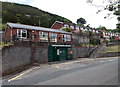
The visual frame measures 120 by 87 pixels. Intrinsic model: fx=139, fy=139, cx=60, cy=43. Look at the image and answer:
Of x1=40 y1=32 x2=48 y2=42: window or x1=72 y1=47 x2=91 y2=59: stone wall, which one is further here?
x1=40 y1=32 x2=48 y2=42: window

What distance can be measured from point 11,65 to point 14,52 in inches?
57.2

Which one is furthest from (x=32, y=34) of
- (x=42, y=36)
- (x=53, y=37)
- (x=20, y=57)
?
(x=20, y=57)

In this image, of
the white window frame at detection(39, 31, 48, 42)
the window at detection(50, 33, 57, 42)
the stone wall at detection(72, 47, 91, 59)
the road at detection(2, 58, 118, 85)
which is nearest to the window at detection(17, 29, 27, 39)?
the white window frame at detection(39, 31, 48, 42)

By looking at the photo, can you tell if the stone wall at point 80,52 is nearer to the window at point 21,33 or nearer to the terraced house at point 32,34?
the terraced house at point 32,34

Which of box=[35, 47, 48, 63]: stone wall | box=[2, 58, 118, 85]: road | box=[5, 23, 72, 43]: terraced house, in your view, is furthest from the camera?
box=[5, 23, 72, 43]: terraced house

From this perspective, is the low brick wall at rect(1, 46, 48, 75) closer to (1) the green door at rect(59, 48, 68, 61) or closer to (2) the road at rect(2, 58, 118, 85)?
(2) the road at rect(2, 58, 118, 85)

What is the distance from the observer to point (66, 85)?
7922mm

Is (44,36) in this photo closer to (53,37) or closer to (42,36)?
(42,36)

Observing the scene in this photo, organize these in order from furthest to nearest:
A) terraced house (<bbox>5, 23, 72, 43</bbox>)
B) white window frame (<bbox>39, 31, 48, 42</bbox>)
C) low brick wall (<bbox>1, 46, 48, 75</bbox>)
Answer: white window frame (<bbox>39, 31, 48, 42</bbox>) < terraced house (<bbox>5, 23, 72, 43</bbox>) < low brick wall (<bbox>1, 46, 48, 75</bbox>)

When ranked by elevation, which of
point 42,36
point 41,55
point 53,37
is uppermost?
point 42,36

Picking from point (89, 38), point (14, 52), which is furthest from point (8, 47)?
point (89, 38)

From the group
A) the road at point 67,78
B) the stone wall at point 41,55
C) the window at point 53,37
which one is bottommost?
the road at point 67,78

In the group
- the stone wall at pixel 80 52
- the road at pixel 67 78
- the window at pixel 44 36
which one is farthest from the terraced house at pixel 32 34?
the road at pixel 67 78

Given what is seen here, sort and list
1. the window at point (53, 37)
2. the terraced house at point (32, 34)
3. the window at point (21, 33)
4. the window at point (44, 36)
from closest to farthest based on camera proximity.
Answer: the terraced house at point (32, 34) → the window at point (21, 33) → the window at point (44, 36) → the window at point (53, 37)
